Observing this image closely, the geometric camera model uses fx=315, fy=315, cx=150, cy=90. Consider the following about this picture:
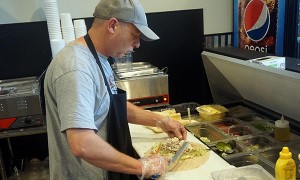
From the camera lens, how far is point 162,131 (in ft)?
5.74

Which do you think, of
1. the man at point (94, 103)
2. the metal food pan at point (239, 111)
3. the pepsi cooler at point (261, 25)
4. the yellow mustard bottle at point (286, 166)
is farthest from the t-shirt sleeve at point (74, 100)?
the pepsi cooler at point (261, 25)

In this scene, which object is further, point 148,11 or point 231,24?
point 231,24

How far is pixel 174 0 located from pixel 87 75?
6.37 ft

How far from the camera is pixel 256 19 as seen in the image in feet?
7.74

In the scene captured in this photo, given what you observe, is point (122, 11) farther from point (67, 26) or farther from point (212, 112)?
point (67, 26)

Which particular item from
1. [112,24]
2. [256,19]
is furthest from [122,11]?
[256,19]

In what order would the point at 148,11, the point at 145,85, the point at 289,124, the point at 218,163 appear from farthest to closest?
the point at 148,11, the point at 145,85, the point at 289,124, the point at 218,163

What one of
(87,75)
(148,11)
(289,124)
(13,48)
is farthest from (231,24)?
(87,75)

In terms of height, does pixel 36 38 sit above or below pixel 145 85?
above

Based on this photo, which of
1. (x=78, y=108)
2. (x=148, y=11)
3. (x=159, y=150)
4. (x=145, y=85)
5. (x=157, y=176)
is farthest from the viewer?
(x=148, y=11)

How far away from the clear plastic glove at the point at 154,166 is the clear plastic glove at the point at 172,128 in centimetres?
33

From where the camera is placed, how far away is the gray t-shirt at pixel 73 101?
1048mm

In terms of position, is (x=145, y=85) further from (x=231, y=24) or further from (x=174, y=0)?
(x=231, y=24)

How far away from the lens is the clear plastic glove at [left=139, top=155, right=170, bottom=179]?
1225 millimetres
